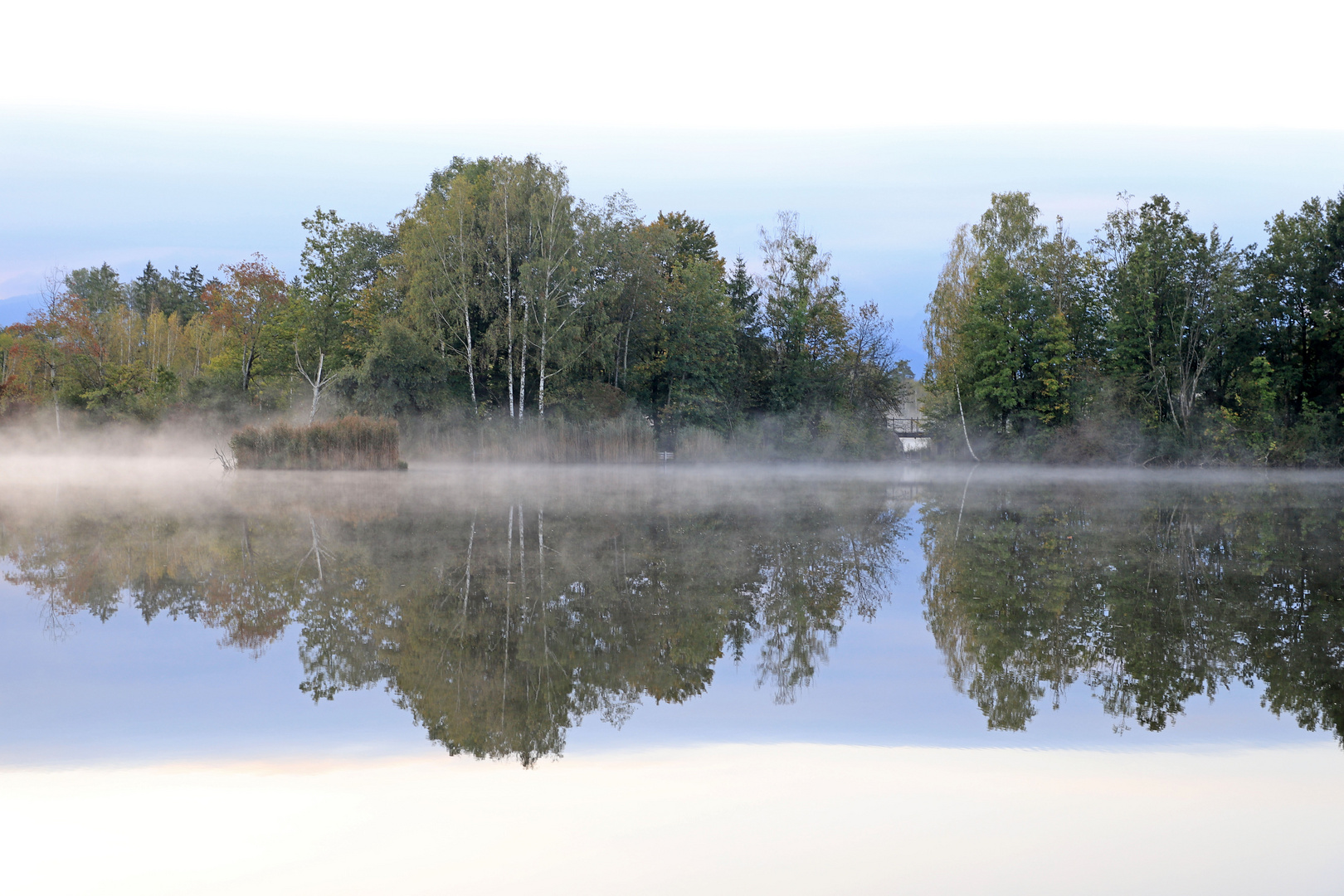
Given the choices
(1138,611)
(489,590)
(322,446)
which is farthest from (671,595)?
(322,446)

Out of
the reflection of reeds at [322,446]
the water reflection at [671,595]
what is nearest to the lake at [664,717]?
the water reflection at [671,595]

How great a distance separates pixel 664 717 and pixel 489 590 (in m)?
3.56

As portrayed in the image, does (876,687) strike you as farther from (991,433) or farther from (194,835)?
(991,433)

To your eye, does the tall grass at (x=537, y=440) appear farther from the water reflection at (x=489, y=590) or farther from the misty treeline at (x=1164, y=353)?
the water reflection at (x=489, y=590)

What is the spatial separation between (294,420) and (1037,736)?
128ft

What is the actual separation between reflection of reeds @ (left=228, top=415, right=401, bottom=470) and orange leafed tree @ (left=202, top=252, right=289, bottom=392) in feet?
72.4

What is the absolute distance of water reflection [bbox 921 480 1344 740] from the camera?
5426 mm

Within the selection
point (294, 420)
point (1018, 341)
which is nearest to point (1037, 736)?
point (1018, 341)

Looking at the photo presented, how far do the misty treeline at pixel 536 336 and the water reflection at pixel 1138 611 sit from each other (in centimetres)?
2394

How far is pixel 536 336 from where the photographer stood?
122 ft

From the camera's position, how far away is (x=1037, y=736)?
15.2 ft

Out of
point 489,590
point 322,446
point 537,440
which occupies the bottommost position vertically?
point 537,440

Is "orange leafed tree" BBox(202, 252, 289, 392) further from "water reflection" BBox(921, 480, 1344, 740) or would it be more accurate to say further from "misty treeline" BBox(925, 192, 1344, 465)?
"water reflection" BBox(921, 480, 1344, 740)

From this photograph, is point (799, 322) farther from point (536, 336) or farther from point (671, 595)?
point (671, 595)
